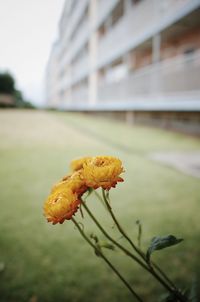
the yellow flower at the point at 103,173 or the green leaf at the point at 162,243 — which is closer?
the yellow flower at the point at 103,173

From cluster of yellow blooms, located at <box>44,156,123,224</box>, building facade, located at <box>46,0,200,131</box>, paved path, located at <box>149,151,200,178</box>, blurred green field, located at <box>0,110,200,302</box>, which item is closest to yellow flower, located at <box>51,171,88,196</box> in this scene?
cluster of yellow blooms, located at <box>44,156,123,224</box>

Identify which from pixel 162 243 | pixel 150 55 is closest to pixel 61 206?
pixel 162 243

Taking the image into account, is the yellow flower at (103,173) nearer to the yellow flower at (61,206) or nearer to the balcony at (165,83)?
the yellow flower at (61,206)

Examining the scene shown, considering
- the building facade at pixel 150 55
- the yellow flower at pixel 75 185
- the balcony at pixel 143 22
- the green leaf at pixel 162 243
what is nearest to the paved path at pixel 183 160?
the building facade at pixel 150 55

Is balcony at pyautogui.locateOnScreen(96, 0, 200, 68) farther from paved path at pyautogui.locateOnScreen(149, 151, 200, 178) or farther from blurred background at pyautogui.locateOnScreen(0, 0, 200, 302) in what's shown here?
paved path at pyautogui.locateOnScreen(149, 151, 200, 178)

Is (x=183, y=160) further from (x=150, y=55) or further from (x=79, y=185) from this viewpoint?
(x=150, y=55)
